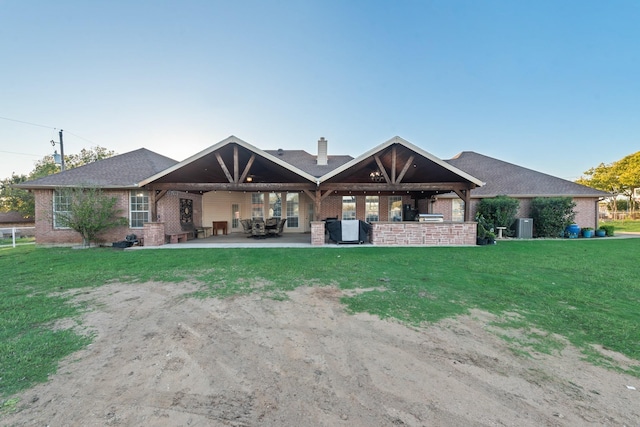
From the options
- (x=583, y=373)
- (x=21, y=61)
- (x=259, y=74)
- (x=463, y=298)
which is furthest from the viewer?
(x=259, y=74)

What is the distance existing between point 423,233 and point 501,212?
532 centimetres

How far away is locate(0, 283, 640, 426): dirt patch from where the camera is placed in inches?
69.5

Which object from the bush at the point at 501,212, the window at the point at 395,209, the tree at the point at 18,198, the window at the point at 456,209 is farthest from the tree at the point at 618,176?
the tree at the point at 18,198

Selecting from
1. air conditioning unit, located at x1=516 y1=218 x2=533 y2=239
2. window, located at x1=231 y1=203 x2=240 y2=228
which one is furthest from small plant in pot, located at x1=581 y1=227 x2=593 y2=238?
window, located at x1=231 y1=203 x2=240 y2=228

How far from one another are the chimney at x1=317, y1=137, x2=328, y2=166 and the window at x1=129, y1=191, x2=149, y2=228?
34.4 ft

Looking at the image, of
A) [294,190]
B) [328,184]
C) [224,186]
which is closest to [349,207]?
[294,190]

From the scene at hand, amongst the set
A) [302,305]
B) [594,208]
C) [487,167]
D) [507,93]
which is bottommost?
[302,305]

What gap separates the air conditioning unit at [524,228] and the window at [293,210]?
11940 mm

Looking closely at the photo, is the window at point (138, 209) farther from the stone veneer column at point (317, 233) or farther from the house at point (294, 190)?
the stone veneer column at point (317, 233)

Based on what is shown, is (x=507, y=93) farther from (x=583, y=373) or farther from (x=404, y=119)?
(x=583, y=373)

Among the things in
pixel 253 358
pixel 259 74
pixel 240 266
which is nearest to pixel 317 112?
pixel 259 74

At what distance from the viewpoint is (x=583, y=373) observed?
224 cm

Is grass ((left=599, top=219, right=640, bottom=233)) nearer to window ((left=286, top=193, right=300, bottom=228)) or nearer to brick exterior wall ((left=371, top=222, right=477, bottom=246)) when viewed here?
brick exterior wall ((left=371, top=222, right=477, bottom=246))

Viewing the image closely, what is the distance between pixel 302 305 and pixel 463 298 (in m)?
2.71
